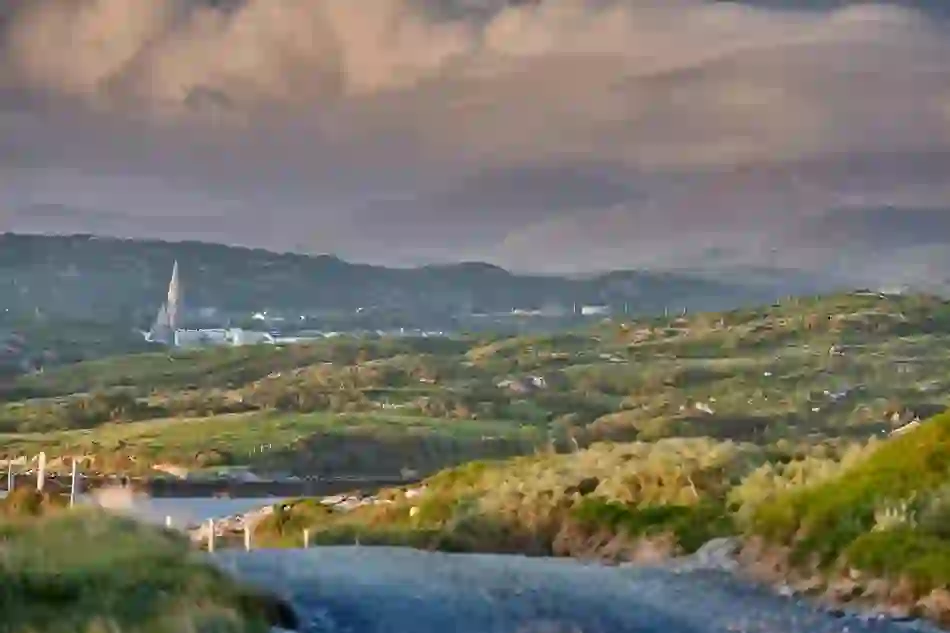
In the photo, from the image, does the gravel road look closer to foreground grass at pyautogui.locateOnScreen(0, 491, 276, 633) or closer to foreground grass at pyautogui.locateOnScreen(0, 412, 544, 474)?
foreground grass at pyautogui.locateOnScreen(0, 491, 276, 633)

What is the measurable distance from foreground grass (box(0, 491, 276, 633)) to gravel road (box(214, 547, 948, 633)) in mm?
917

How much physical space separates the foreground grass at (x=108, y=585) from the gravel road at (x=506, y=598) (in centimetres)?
92

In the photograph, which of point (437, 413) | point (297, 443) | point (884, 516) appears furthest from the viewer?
point (437, 413)

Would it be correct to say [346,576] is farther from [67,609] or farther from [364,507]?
[364,507]

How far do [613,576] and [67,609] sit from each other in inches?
333

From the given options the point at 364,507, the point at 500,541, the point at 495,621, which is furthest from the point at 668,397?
the point at 495,621

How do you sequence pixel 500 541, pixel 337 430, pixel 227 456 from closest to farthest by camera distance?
1. pixel 500 541
2. pixel 227 456
3. pixel 337 430

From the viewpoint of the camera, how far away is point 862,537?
63.3 feet

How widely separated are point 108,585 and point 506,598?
4.54 meters

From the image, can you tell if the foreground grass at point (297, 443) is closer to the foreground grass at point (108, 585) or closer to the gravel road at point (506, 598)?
the gravel road at point (506, 598)

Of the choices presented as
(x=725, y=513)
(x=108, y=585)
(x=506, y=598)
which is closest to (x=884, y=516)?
(x=725, y=513)

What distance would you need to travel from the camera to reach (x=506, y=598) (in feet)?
51.9

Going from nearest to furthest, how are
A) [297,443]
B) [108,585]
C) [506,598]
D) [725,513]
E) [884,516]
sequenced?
[108,585] → [506,598] → [884,516] → [725,513] → [297,443]

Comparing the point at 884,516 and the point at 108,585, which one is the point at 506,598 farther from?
the point at 884,516
